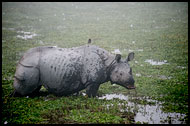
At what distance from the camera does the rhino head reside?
8781 mm

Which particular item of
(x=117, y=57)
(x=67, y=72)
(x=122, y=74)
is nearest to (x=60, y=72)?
(x=67, y=72)

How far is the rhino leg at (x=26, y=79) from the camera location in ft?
28.6

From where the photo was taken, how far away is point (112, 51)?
1783 centimetres

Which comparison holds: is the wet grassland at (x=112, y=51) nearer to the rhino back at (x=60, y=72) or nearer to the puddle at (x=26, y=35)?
the puddle at (x=26, y=35)

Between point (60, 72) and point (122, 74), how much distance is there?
2.45 meters

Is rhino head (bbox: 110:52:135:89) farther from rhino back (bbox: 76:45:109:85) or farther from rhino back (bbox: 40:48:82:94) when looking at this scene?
rhino back (bbox: 40:48:82:94)

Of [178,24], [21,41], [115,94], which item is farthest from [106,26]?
[115,94]

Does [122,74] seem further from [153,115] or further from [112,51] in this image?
[112,51]

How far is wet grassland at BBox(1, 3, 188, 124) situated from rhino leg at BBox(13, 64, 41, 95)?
1.47 ft

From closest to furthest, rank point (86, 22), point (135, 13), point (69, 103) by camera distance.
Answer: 1. point (69, 103)
2. point (86, 22)
3. point (135, 13)

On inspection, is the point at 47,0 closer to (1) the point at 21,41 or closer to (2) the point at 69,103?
(1) the point at 21,41

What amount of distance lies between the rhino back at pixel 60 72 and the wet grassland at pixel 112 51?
1.80 ft

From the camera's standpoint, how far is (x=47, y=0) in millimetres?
47844

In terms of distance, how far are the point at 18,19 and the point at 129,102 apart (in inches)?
1095
